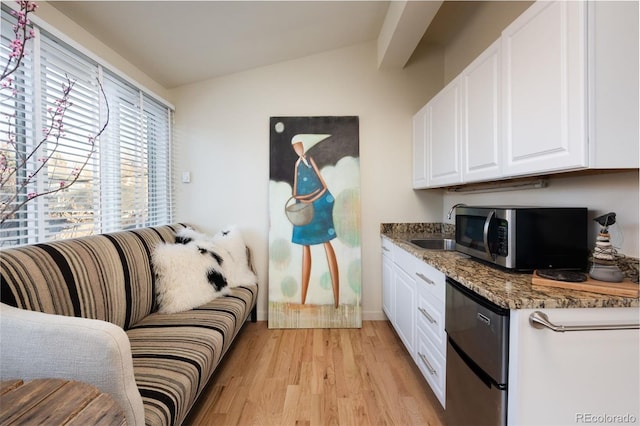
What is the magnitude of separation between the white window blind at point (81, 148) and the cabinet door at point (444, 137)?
2.12m

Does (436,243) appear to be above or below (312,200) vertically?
below

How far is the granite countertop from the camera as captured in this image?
992 mm

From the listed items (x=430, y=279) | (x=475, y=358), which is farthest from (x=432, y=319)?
(x=475, y=358)

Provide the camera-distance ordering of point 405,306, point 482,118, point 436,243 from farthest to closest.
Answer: point 436,243 < point 405,306 < point 482,118

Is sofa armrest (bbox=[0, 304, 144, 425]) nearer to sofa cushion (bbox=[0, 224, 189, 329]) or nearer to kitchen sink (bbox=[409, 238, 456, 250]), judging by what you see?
sofa cushion (bbox=[0, 224, 189, 329])

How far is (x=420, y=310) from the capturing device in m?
1.84

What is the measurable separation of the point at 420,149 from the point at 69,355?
263cm

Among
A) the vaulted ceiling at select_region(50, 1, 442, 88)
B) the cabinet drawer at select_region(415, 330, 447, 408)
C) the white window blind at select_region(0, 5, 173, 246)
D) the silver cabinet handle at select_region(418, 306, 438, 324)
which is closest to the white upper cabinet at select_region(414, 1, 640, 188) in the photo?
the vaulted ceiling at select_region(50, 1, 442, 88)

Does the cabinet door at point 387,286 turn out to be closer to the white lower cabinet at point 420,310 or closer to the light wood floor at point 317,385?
the white lower cabinet at point 420,310

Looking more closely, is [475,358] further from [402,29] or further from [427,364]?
[402,29]

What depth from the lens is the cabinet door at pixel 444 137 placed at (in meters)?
1.94

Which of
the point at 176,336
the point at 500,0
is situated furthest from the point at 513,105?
the point at 176,336

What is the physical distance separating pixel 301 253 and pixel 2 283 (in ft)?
6.47

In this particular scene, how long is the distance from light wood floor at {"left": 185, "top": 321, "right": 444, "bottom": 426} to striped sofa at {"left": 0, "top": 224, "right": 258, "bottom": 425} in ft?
1.12
